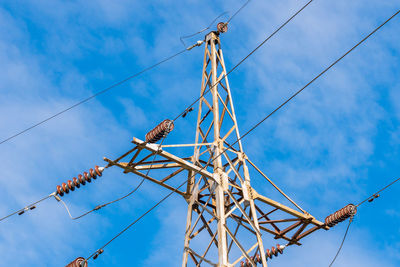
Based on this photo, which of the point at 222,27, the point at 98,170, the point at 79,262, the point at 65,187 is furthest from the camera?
the point at 222,27

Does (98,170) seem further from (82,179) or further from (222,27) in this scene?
(222,27)

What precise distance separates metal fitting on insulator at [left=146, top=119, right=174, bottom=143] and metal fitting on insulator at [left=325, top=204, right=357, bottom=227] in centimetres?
677

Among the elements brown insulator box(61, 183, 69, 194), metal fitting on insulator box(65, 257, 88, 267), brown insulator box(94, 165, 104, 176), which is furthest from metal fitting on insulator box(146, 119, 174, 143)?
metal fitting on insulator box(65, 257, 88, 267)

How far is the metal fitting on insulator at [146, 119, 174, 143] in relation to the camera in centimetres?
1532

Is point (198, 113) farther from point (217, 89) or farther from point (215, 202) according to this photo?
point (215, 202)

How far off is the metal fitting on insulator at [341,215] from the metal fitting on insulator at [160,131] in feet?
22.2

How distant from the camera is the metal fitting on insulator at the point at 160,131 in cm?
1532

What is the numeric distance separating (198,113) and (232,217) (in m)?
4.28

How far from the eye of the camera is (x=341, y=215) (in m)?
18.9

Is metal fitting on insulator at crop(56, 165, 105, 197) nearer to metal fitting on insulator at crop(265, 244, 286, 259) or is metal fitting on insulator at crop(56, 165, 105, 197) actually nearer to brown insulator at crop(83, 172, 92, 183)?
brown insulator at crop(83, 172, 92, 183)

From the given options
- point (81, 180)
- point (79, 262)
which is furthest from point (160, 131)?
point (79, 262)

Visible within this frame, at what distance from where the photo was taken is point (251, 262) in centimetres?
1552

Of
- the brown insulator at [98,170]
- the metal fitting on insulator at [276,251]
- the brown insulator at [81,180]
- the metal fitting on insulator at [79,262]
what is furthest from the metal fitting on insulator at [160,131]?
the metal fitting on insulator at [276,251]

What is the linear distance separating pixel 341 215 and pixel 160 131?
7.12 metres
